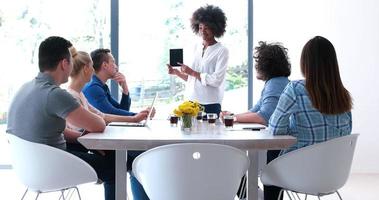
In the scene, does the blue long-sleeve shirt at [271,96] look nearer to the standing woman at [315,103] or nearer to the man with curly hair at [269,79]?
the man with curly hair at [269,79]

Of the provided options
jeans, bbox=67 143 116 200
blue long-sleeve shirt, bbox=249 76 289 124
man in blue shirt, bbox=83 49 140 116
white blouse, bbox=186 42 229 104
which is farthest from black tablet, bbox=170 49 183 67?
jeans, bbox=67 143 116 200

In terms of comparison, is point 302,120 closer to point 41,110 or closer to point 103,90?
point 41,110

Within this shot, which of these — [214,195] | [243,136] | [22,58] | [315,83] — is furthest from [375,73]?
[22,58]

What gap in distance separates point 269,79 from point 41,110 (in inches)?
57.2

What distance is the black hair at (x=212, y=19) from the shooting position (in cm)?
404

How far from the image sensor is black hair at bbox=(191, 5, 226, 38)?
4.04 metres

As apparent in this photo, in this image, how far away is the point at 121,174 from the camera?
91.9 inches

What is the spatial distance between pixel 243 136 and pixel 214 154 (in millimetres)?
351

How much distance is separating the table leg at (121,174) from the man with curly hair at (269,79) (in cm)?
92

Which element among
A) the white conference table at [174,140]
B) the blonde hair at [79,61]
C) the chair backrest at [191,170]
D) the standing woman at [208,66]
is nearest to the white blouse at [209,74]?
the standing woman at [208,66]

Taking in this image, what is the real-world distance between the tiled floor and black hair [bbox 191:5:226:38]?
1.59 metres

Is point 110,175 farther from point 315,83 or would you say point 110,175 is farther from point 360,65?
point 360,65

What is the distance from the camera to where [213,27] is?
4.04 m

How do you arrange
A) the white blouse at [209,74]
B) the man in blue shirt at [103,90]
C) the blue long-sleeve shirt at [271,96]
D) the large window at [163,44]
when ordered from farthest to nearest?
the large window at [163,44] < the white blouse at [209,74] < the man in blue shirt at [103,90] < the blue long-sleeve shirt at [271,96]
